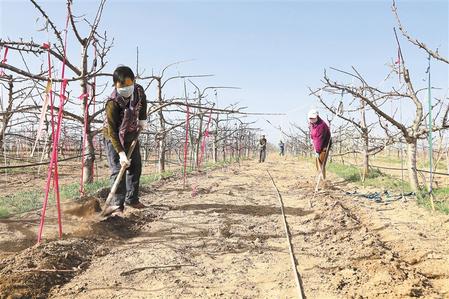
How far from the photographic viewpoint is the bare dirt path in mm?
2623

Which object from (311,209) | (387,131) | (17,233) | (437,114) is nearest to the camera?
(17,233)

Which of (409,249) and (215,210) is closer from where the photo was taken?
(409,249)

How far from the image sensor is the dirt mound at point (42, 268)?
2516mm

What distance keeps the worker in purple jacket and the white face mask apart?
14.0 ft

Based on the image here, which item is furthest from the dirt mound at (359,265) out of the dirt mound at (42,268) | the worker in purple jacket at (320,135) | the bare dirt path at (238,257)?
the worker in purple jacket at (320,135)

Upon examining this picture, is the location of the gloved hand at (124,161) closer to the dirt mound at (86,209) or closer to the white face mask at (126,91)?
the white face mask at (126,91)

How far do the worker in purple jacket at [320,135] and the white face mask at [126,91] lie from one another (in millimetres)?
4255

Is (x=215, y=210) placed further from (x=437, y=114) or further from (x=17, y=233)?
(x=437, y=114)

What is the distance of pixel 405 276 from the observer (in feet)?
9.04

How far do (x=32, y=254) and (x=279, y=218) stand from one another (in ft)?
10.1

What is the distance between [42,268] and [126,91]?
2342 millimetres

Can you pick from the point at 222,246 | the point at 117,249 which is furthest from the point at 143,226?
the point at 222,246

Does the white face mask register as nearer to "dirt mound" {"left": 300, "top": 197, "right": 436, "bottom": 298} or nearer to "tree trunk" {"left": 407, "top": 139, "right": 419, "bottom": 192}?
"dirt mound" {"left": 300, "top": 197, "right": 436, "bottom": 298}

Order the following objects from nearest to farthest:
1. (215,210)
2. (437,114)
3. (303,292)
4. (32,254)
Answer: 1. (303,292)
2. (32,254)
3. (215,210)
4. (437,114)
